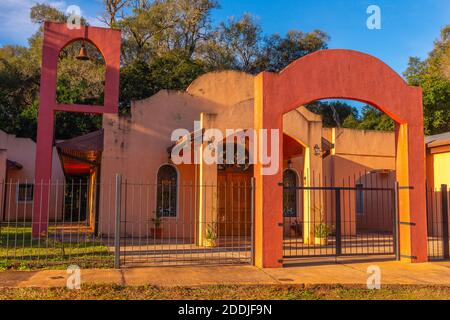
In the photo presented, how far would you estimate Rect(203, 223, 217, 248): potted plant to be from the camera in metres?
13.0

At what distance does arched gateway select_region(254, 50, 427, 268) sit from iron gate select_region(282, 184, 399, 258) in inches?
16.7

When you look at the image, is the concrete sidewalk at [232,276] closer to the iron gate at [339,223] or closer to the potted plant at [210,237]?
the iron gate at [339,223]

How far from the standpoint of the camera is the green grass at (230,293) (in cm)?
705

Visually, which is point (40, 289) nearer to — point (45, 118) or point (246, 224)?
point (45, 118)

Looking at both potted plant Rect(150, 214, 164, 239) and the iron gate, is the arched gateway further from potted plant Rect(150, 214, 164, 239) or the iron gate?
potted plant Rect(150, 214, 164, 239)

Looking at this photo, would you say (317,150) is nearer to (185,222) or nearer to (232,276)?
(185,222)

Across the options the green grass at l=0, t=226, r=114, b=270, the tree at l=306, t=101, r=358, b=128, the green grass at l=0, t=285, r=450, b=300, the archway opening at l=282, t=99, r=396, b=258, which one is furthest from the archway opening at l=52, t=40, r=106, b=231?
the green grass at l=0, t=285, r=450, b=300

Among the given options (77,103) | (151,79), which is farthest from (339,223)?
(77,103)

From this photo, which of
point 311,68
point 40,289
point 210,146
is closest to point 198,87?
point 210,146

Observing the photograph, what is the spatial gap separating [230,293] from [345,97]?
5410mm

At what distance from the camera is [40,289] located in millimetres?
7371

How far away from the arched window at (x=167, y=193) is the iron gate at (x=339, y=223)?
12.9ft
